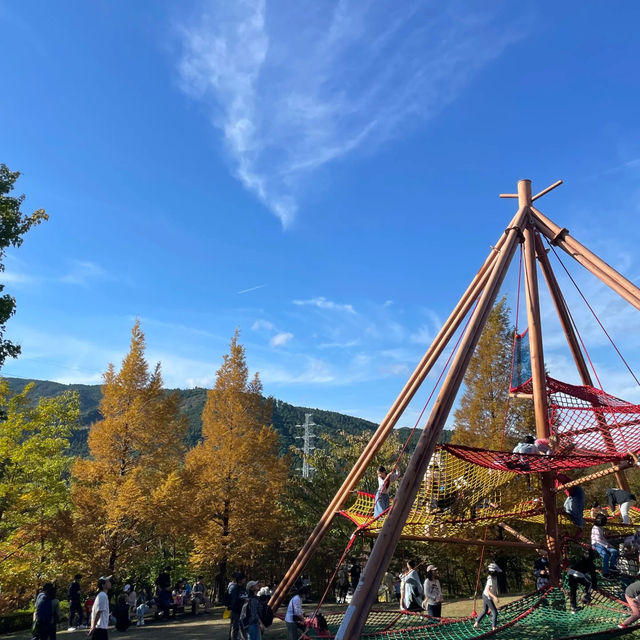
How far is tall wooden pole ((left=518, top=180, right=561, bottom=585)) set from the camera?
8.92 metres

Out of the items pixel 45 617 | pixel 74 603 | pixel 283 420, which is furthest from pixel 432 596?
pixel 283 420

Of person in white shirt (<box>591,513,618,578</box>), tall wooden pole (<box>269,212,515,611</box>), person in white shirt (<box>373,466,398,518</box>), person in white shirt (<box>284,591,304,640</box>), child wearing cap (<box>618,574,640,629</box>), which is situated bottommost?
person in white shirt (<box>284,591,304,640</box>)

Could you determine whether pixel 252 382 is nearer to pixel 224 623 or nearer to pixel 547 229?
pixel 224 623

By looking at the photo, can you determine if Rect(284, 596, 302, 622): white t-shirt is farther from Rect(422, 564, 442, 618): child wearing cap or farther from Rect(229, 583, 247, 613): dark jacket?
Rect(422, 564, 442, 618): child wearing cap

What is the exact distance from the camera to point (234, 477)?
17.9 meters

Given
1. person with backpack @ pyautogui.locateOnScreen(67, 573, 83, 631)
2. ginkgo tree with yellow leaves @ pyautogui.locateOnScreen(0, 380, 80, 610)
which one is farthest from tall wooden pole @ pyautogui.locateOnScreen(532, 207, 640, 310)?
person with backpack @ pyautogui.locateOnScreen(67, 573, 83, 631)

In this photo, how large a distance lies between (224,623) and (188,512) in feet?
12.4

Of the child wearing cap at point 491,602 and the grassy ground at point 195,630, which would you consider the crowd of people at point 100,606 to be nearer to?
the grassy ground at point 195,630

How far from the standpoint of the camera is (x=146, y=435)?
16172 millimetres

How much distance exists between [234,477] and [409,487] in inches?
506

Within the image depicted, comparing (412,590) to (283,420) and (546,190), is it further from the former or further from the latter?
(283,420)

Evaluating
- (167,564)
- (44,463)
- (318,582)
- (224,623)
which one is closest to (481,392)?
(318,582)

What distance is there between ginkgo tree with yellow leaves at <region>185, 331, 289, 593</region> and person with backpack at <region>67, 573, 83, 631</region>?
11.5 feet

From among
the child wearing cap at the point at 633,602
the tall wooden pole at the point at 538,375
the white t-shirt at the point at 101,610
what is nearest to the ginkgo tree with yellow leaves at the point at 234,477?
the white t-shirt at the point at 101,610
